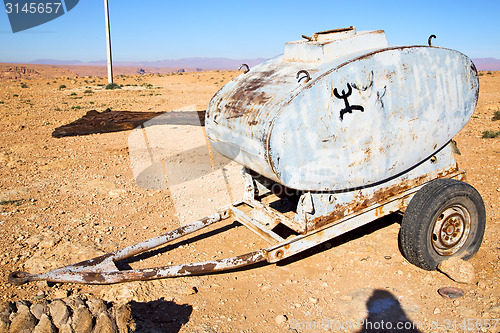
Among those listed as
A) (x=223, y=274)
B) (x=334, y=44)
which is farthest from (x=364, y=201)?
(x=223, y=274)

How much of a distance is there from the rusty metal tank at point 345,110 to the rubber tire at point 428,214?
34cm

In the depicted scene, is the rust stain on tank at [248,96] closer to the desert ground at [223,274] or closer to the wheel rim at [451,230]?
the desert ground at [223,274]

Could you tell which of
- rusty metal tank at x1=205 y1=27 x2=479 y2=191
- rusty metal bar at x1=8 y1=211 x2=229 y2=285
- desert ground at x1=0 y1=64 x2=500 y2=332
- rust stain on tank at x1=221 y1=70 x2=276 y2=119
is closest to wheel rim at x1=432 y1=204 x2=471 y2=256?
desert ground at x1=0 y1=64 x2=500 y2=332

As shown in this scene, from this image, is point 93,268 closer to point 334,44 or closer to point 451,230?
point 334,44

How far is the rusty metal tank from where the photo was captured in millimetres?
3195

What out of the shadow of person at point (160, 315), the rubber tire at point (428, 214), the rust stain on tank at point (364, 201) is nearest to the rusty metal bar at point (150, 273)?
the shadow of person at point (160, 315)

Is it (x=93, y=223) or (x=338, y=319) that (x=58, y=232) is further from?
(x=338, y=319)

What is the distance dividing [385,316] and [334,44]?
2.52 meters

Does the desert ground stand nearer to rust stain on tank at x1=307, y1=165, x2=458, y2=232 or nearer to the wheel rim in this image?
the wheel rim

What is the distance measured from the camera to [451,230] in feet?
13.1

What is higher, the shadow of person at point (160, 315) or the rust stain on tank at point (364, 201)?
the rust stain on tank at point (364, 201)

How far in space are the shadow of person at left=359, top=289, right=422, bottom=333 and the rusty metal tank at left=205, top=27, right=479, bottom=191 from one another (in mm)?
1084

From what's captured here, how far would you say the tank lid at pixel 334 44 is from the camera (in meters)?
3.62

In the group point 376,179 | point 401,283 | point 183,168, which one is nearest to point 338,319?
point 401,283
